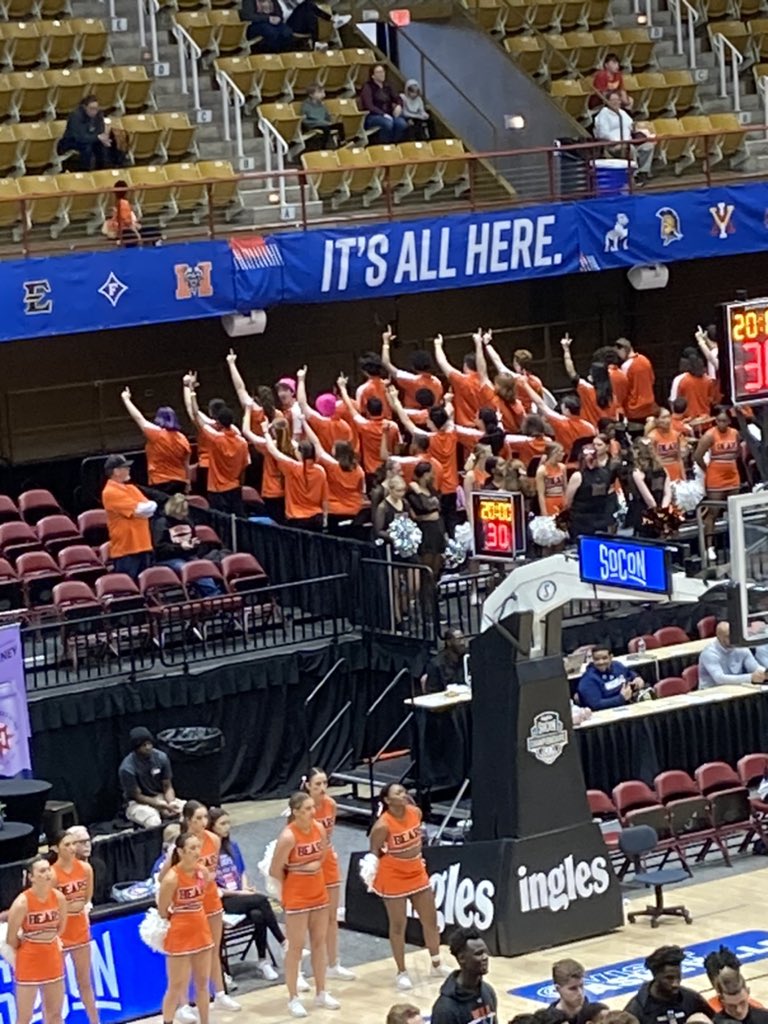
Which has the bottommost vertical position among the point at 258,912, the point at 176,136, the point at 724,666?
the point at 258,912

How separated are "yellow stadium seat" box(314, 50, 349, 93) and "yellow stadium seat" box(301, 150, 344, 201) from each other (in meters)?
1.60

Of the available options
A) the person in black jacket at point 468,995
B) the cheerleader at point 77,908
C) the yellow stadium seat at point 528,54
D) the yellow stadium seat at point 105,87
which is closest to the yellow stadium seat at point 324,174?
Answer: the yellow stadium seat at point 105,87

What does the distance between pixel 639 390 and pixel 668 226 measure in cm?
198

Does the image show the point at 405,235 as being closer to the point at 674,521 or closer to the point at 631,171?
the point at 631,171

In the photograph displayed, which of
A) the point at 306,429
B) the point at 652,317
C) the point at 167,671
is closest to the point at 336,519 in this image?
the point at 306,429

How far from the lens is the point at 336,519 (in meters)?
23.3

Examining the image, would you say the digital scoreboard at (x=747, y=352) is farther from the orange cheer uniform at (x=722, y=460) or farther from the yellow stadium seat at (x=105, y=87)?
the yellow stadium seat at (x=105, y=87)

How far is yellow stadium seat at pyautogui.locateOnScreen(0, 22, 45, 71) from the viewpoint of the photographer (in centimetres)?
2631

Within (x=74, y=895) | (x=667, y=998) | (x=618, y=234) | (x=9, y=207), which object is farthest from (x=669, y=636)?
(x=667, y=998)

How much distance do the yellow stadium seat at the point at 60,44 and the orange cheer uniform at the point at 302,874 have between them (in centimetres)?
1267

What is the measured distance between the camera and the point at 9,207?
23219 millimetres

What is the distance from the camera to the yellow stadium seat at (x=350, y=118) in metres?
27.4

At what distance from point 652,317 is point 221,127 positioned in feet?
18.8

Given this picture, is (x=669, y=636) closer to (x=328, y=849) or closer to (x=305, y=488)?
(x=305, y=488)
